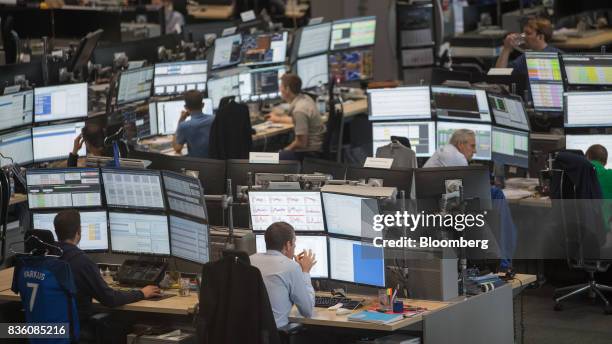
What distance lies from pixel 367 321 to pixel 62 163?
422 centimetres

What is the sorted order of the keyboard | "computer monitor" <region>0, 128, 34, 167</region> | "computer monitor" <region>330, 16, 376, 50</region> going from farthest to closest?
"computer monitor" <region>330, 16, 376, 50</region>, "computer monitor" <region>0, 128, 34, 167</region>, the keyboard

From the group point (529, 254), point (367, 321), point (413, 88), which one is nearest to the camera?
point (367, 321)

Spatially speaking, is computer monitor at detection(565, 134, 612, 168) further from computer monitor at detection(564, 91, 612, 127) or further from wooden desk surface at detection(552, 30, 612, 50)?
wooden desk surface at detection(552, 30, 612, 50)

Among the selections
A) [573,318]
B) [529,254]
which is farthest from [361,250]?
[529,254]

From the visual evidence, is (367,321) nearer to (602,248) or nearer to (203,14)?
(602,248)

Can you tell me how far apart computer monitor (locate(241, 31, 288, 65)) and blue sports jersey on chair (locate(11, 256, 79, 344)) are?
5.93m

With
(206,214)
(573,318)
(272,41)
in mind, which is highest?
(272,41)

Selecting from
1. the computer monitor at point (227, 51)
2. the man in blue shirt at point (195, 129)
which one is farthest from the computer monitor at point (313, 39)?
the man in blue shirt at point (195, 129)

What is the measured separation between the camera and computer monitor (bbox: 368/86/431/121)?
33.1ft

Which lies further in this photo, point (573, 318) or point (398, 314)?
point (573, 318)

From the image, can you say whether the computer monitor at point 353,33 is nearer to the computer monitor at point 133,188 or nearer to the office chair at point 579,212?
the office chair at point 579,212

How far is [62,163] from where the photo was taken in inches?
390

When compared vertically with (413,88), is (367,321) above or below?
below

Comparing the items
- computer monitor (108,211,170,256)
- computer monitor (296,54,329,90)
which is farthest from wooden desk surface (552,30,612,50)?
computer monitor (108,211,170,256)
